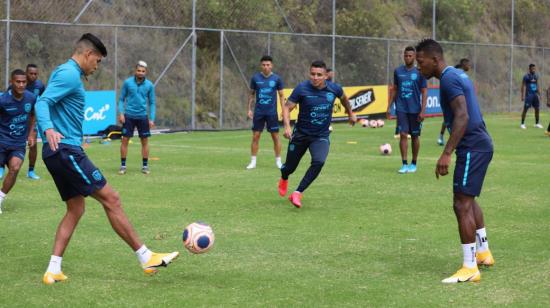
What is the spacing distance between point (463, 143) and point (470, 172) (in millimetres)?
273

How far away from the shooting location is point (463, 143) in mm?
8297

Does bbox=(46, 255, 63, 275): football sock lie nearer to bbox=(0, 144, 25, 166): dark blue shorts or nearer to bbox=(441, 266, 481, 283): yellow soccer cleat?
bbox=(441, 266, 481, 283): yellow soccer cleat

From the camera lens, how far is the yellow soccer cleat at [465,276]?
801cm

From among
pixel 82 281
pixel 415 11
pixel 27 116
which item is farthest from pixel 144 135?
pixel 415 11

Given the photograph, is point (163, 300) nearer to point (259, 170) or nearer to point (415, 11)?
point (259, 170)

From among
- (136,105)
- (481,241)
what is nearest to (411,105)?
(136,105)

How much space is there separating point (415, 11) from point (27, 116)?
33927 mm

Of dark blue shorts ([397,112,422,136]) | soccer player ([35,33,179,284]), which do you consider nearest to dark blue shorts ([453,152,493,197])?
soccer player ([35,33,179,284])

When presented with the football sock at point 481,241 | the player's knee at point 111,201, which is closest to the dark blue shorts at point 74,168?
the player's knee at point 111,201

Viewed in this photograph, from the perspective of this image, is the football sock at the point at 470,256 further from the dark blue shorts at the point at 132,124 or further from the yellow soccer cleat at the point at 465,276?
the dark blue shorts at the point at 132,124

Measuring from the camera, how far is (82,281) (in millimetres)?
8062

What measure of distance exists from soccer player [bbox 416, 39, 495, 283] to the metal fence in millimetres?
16524

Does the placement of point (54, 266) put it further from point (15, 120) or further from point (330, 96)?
point (330, 96)

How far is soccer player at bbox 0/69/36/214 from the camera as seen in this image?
40.5ft
